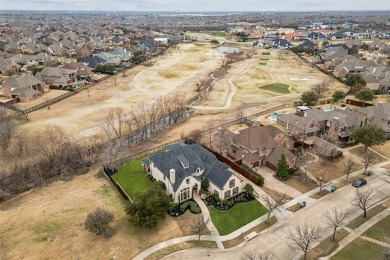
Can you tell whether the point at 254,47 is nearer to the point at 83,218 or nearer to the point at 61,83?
the point at 61,83

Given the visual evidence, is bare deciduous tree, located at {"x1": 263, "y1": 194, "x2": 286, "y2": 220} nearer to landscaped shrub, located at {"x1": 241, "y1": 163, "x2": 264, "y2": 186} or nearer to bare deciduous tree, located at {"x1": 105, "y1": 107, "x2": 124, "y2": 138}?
landscaped shrub, located at {"x1": 241, "y1": 163, "x2": 264, "y2": 186}

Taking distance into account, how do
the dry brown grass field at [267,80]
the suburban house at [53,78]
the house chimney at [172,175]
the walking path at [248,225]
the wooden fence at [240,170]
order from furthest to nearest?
1. the suburban house at [53,78]
2. the dry brown grass field at [267,80]
3. the wooden fence at [240,170]
4. the house chimney at [172,175]
5. the walking path at [248,225]

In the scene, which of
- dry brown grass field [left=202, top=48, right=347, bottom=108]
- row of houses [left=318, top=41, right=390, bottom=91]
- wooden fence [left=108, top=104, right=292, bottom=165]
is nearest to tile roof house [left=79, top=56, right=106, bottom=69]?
dry brown grass field [left=202, top=48, right=347, bottom=108]

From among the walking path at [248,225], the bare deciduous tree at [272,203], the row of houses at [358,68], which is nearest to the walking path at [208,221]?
the walking path at [248,225]

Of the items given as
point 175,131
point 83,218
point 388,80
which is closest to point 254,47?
point 388,80

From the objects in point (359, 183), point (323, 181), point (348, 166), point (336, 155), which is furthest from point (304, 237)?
point (336, 155)

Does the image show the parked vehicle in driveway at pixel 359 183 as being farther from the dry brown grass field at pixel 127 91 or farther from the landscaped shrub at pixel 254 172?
the dry brown grass field at pixel 127 91
